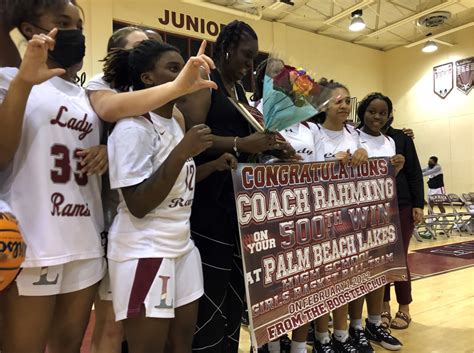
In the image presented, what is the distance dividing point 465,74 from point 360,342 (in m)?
11.8

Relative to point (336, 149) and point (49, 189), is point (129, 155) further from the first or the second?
point (336, 149)

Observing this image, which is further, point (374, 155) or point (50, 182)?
point (374, 155)

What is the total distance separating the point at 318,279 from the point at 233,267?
0.44 m

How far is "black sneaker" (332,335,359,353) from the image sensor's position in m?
2.33

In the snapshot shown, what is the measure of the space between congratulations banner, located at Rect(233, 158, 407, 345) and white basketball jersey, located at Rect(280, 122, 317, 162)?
0.18 meters

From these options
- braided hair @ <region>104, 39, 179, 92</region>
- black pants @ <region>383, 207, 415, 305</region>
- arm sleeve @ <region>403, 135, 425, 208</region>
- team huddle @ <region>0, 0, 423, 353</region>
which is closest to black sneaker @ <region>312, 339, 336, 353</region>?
black pants @ <region>383, 207, 415, 305</region>

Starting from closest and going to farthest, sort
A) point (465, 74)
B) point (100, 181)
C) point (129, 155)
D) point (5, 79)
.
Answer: point (5, 79) → point (129, 155) → point (100, 181) → point (465, 74)

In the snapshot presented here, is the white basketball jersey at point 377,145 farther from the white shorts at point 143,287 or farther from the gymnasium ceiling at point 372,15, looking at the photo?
the gymnasium ceiling at point 372,15

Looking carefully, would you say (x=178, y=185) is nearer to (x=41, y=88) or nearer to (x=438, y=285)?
(x=41, y=88)

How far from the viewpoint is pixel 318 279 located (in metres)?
2.04

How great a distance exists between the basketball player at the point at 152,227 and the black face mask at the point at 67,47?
0.78 feet

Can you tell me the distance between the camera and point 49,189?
118cm

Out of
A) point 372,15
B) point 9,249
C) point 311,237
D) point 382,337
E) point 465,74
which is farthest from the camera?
point 465,74

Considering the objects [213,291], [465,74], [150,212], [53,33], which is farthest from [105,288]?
[465,74]
